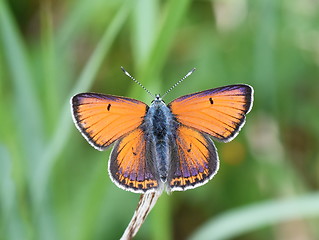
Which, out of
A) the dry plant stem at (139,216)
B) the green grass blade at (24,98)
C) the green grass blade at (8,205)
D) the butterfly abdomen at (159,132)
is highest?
the green grass blade at (24,98)

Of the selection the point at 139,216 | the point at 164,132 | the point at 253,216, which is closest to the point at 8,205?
the point at 164,132

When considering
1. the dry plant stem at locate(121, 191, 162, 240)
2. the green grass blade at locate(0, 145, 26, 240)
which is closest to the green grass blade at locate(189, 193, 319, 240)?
the green grass blade at locate(0, 145, 26, 240)

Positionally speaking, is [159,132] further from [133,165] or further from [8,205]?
[8,205]

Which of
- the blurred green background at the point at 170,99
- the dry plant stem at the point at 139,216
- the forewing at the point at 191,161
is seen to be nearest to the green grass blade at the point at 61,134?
the blurred green background at the point at 170,99

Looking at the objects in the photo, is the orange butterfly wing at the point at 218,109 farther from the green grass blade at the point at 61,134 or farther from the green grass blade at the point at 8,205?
the green grass blade at the point at 8,205

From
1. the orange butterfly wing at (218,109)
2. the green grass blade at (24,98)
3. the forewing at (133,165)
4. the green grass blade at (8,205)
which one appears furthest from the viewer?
the green grass blade at (24,98)

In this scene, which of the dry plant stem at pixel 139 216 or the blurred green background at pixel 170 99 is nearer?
the dry plant stem at pixel 139 216

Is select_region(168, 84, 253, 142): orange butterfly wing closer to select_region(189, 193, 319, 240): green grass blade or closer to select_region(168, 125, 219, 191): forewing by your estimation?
select_region(168, 125, 219, 191): forewing

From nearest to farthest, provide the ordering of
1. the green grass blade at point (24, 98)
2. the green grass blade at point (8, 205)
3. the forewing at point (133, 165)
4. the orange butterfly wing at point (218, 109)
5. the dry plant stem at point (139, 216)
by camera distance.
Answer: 1. the dry plant stem at point (139, 216)
2. the forewing at point (133, 165)
3. the orange butterfly wing at point (218, 109)
4. the green grass blade at point (8, 205)
5. the green grass blade at point (24, 98)
